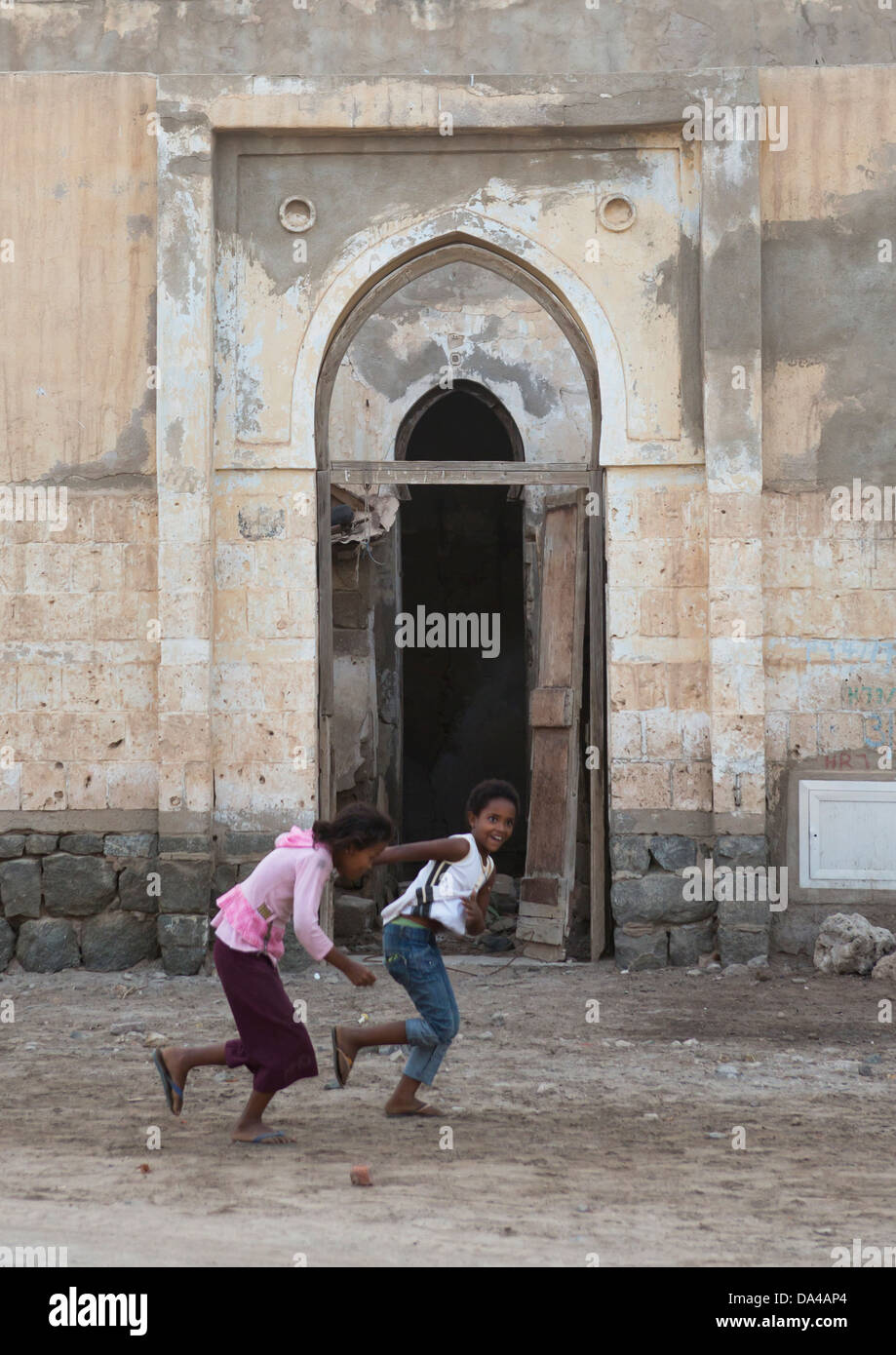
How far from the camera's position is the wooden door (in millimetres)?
9328

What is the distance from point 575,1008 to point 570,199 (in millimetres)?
4714

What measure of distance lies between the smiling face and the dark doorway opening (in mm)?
10702

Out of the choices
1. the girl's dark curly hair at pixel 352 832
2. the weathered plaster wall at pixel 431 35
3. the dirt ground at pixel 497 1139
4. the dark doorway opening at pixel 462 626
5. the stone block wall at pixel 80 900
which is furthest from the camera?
the dark doorway opening at pixel 462 626

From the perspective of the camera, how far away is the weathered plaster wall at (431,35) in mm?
9844

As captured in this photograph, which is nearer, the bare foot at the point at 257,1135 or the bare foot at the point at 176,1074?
the bare foot at the point at 257,1135

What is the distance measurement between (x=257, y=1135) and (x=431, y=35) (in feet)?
25.6

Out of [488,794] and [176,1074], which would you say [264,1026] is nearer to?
[176,1074]

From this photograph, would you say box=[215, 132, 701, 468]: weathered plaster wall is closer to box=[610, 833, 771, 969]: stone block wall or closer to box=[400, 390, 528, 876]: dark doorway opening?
box=[610, 833, 771, 969]: stone block wall

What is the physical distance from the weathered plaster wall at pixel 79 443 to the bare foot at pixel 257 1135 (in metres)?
3.86

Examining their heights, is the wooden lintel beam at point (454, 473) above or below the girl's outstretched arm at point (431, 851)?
above

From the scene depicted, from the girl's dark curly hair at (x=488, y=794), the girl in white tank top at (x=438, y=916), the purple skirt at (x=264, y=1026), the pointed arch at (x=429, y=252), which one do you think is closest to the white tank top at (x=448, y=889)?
the girl in white tank top at (x=438, y=916)

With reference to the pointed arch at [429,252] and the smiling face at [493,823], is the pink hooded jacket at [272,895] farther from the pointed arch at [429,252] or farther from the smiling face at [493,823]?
the pointed arch at [429,252]

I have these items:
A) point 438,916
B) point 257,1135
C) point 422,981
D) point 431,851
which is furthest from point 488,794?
point 257,1135

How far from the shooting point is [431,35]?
A: 32.9ft
